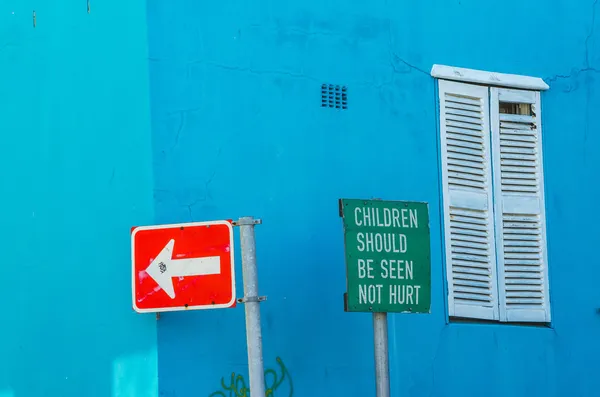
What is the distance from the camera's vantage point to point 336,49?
29.1ft

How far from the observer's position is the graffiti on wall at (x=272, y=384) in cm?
803

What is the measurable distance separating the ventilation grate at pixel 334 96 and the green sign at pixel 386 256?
4.65ft

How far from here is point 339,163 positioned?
876cm

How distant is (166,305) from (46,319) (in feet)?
2.88

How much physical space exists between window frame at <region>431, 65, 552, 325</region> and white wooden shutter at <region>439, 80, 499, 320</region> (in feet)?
0.06

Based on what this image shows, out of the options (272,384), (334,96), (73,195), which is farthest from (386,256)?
(73,195)

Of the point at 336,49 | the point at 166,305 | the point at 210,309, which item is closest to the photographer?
the point at 166,305

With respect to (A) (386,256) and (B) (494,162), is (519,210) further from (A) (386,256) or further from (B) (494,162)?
(A) (386,256)

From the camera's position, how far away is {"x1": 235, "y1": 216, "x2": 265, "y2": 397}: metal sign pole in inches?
276

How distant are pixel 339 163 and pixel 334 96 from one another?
0.49 meters

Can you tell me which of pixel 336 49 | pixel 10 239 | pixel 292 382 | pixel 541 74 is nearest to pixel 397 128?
pixel 336 49

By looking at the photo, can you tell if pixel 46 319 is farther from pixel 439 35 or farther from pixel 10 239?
pixel 439 35

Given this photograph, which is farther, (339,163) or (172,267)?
(339,163)

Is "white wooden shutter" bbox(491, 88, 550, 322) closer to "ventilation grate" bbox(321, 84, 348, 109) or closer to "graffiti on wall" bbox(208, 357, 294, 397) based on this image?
"ventilation grate" bbox(321, 84, 348, 109)
